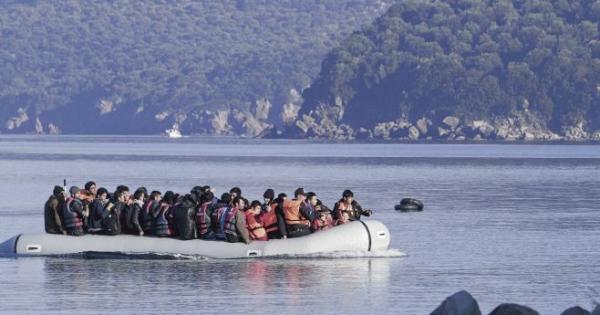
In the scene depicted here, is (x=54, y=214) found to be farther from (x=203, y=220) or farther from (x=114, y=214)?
(x=203, y=220)

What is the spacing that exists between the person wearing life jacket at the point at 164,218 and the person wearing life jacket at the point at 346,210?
4255 mm

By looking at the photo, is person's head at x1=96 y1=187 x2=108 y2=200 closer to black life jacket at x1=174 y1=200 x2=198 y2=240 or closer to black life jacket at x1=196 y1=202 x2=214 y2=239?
black life jacket at x1=174 y1=200 x2=198 y2=240

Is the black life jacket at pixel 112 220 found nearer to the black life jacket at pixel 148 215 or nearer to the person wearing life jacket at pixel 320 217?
the black life jacket at pixel 148 215

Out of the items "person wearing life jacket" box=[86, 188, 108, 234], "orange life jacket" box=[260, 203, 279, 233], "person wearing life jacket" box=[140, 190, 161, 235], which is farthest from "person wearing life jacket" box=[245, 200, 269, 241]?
"person wearing life jacket" box=[86, 188, 108, 234]

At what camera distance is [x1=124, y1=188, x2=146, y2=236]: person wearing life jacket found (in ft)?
136

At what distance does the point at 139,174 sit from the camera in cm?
10412

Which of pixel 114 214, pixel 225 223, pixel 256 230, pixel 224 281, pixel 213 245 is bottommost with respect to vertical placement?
pixel 224 281

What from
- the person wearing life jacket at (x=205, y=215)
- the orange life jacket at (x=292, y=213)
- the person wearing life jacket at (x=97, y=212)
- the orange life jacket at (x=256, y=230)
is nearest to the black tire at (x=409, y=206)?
the orange life jacket at (x=292, y=213)

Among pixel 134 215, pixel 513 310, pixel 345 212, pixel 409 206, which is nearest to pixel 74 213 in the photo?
pixel 134 215

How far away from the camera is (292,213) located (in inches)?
1641

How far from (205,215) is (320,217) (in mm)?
2976

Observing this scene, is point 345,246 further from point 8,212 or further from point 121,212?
point 8,212

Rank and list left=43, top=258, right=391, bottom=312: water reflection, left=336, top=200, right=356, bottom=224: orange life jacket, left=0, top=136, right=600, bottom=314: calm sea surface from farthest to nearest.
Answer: left=336, top=200, right=356, bottom=224: orange life jacket, left=43, top=258, right=391, bottom=312: water reflection, left=0, top=136, right=600, bottom=314: calm sea surface

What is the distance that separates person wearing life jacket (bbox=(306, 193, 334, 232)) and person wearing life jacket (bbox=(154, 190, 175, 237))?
3.41 meters
